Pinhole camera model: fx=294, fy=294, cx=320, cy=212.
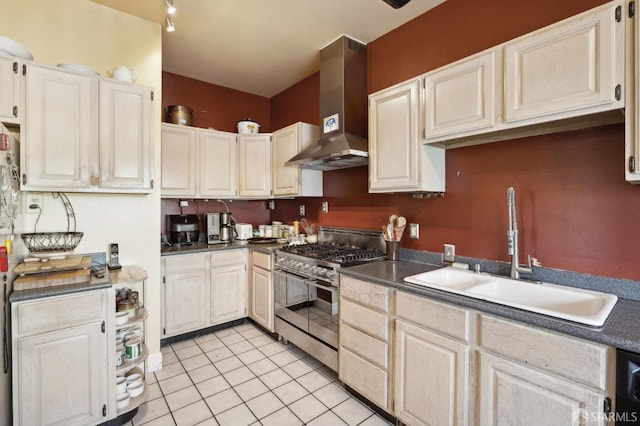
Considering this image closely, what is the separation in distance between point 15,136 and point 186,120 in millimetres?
1488

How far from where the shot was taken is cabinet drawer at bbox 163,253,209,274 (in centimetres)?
281

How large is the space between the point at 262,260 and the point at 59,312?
1676 mm

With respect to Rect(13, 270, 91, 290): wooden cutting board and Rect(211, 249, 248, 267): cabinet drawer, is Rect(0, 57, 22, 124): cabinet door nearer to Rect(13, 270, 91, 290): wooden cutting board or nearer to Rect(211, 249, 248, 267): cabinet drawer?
Rect(13, 270, 91, 290): wooden cutting board

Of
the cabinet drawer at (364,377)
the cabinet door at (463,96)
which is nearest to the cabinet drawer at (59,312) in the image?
the cabinet drawer at (364,377)

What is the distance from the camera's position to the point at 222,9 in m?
2.31

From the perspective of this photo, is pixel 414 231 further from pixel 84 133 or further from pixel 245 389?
pixel 84 133

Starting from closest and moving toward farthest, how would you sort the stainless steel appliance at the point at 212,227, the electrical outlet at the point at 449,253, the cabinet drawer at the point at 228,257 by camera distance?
the electrical outlet at the point at 449,253, the cabinet drawer at the point at 228,257, the stainless steel appliance at the point at 212,227

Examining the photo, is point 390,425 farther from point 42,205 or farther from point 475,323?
point 42,205

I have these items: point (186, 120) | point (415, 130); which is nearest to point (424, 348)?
point (415, 130)

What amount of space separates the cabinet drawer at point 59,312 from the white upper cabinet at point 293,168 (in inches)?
76.7

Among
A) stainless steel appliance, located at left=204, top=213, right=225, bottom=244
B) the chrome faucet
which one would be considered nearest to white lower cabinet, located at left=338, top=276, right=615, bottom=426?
the chrome faucet

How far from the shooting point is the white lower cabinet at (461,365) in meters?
1.10

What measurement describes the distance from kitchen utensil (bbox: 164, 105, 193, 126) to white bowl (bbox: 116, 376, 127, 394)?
7.89 ft

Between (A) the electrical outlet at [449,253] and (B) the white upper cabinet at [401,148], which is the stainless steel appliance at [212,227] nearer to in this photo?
(B) the white upper cabinet at [401,148]
